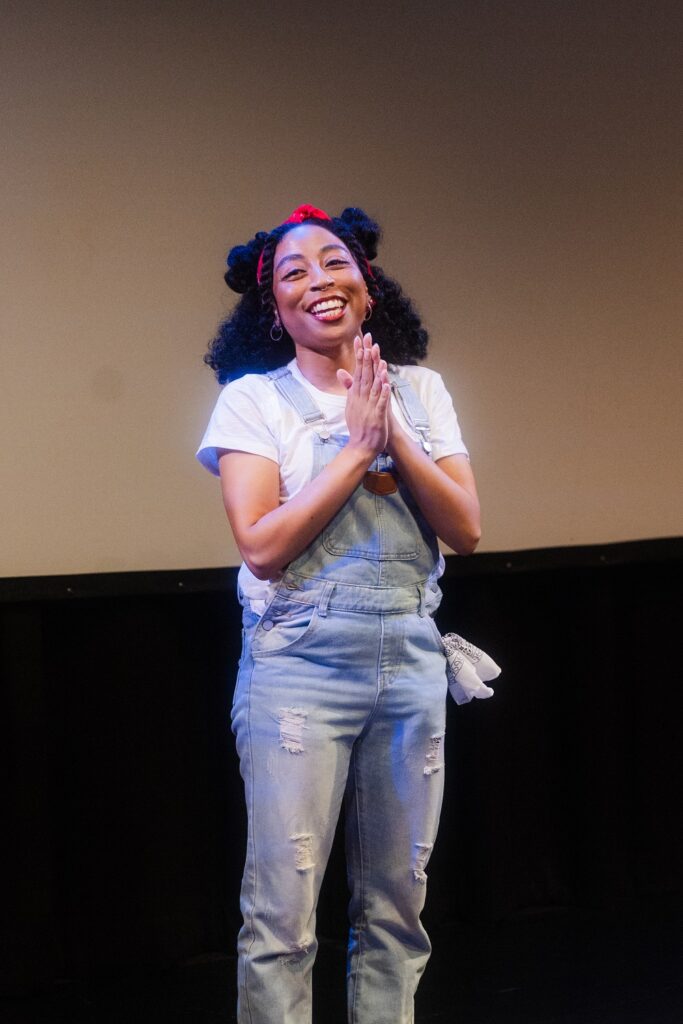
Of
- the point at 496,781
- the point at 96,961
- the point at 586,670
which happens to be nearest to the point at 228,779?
the point at 96,961

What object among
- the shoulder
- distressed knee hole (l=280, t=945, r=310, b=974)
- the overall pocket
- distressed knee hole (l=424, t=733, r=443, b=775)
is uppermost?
the shoulder

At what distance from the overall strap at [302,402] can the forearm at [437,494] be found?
150 mm

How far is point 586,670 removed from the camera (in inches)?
126

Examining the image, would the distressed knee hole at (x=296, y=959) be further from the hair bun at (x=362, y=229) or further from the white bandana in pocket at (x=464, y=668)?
the hair bun at (x=362, y=229)

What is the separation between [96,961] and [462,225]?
220 cm

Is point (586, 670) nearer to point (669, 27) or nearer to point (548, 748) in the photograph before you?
point (548, 748)

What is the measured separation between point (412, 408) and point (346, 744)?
615mm

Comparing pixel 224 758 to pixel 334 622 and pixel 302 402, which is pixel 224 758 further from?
pixel 302 402

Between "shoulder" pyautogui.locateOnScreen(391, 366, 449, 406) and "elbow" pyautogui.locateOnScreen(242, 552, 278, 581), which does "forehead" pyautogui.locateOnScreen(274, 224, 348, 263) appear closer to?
"shoulder" pyautogui.locateOnScreen(391, 366, 449, 406)

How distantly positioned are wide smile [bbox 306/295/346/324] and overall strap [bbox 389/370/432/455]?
0.56 ft

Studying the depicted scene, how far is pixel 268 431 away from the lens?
195 cm

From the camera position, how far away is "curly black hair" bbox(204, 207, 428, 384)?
6.98 ft

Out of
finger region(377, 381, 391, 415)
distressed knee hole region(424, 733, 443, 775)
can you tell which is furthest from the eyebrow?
distressed knee hole region(424, 733, 443, 775)

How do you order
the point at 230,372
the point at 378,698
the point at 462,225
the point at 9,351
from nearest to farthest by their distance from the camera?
1. the point at 378,698
2. the point at 230,372
3. the point at 9,351
4. the point at 462,225
